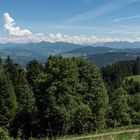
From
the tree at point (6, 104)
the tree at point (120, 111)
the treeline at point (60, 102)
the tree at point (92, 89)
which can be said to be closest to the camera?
the treeline at point (60, 102)

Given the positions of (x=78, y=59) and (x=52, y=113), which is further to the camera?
(x=78, y=59)

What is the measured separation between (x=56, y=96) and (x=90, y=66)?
321 inches

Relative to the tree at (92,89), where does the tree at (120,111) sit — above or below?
below

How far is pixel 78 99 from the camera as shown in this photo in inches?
1997

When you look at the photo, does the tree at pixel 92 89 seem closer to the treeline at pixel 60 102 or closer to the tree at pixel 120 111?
the treeline at pixel 60 102

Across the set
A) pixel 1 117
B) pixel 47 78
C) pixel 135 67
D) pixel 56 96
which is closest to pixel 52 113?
pixel 56 96

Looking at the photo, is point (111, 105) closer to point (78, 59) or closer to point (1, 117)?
point (78, 59)

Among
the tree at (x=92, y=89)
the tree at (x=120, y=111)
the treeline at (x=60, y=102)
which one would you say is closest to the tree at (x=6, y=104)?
the treeline at (x=60, y=102)

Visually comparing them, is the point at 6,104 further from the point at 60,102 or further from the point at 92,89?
the point at 92,89

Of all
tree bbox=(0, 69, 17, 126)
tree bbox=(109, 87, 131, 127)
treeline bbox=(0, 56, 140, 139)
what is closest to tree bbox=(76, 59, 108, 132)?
treeline bbox=(0, 56, 140, 139)

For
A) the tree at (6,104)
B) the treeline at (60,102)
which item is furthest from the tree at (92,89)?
the tree at (6,104)

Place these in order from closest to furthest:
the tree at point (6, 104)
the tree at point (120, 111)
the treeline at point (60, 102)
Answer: the treeline at point (60, 102), the tree at point (6, 104), the tree at point (120, 111)

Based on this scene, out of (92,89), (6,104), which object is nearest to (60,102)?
(92,89)

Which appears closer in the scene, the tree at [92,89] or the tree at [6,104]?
the tree at [92,89]
